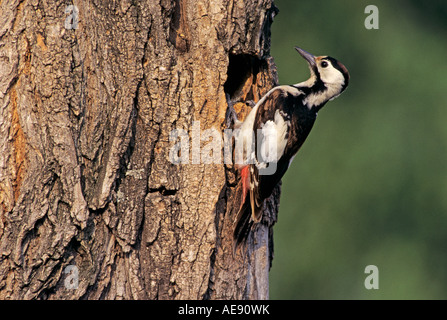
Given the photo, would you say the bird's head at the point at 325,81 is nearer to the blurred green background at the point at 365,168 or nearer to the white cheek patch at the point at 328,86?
the white cheek patch at the point at 328,86

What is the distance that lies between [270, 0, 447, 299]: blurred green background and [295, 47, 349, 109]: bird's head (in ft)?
12.7

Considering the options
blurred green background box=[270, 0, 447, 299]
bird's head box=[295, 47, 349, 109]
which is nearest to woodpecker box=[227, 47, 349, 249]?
bird's head box=[295, 47, 349, 109]

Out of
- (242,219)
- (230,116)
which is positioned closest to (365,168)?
(230,116)

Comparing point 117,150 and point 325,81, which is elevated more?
point 325,81

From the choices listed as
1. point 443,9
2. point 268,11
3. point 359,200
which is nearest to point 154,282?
point 268,11

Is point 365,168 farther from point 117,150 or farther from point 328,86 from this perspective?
point 117,150

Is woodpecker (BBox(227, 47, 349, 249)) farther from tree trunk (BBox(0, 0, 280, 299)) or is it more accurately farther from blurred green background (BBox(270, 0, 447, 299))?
blurred green background (BBox(270, 0, 447, 299))

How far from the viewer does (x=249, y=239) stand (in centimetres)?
409

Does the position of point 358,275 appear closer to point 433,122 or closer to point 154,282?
point 433,122

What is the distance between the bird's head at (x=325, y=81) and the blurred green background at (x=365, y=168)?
3878mm

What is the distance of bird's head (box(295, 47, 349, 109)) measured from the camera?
4.80 meters

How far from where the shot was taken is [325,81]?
4.86 m

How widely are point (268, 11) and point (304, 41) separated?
5.08 metres

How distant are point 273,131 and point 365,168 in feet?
14.9
